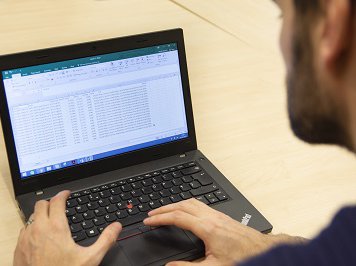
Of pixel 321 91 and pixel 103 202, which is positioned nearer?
pixel 321 91

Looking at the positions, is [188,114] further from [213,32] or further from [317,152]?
[213,32]

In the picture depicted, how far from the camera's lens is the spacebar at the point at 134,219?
3.22 ft

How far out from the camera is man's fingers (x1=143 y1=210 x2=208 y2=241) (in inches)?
36.9

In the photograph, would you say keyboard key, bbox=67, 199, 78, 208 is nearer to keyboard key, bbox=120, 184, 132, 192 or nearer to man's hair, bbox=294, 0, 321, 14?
keyboard key, bbox=120, 184, 132, 192

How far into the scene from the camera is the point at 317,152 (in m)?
1.23

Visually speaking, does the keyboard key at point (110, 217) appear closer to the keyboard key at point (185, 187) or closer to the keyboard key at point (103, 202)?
the keyboard key at point (103, 202)

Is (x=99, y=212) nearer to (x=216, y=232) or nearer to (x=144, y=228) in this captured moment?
(x=144, y=228)

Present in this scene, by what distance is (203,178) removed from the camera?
110 cm

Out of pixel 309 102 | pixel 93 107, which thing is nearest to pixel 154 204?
pixel 93 107

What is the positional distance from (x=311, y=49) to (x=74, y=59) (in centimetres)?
56

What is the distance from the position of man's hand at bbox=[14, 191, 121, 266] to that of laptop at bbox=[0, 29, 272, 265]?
0.03 meters

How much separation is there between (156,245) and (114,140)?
25cm

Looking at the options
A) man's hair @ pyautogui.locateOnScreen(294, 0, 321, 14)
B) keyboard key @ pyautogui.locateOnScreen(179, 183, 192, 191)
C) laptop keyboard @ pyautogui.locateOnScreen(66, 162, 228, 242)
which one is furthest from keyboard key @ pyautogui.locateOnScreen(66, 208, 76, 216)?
man's hair @ pyautogui.locateOnScreen(294, 0, 321, 14)

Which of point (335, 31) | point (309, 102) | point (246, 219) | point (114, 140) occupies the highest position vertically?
point (335, 31)
